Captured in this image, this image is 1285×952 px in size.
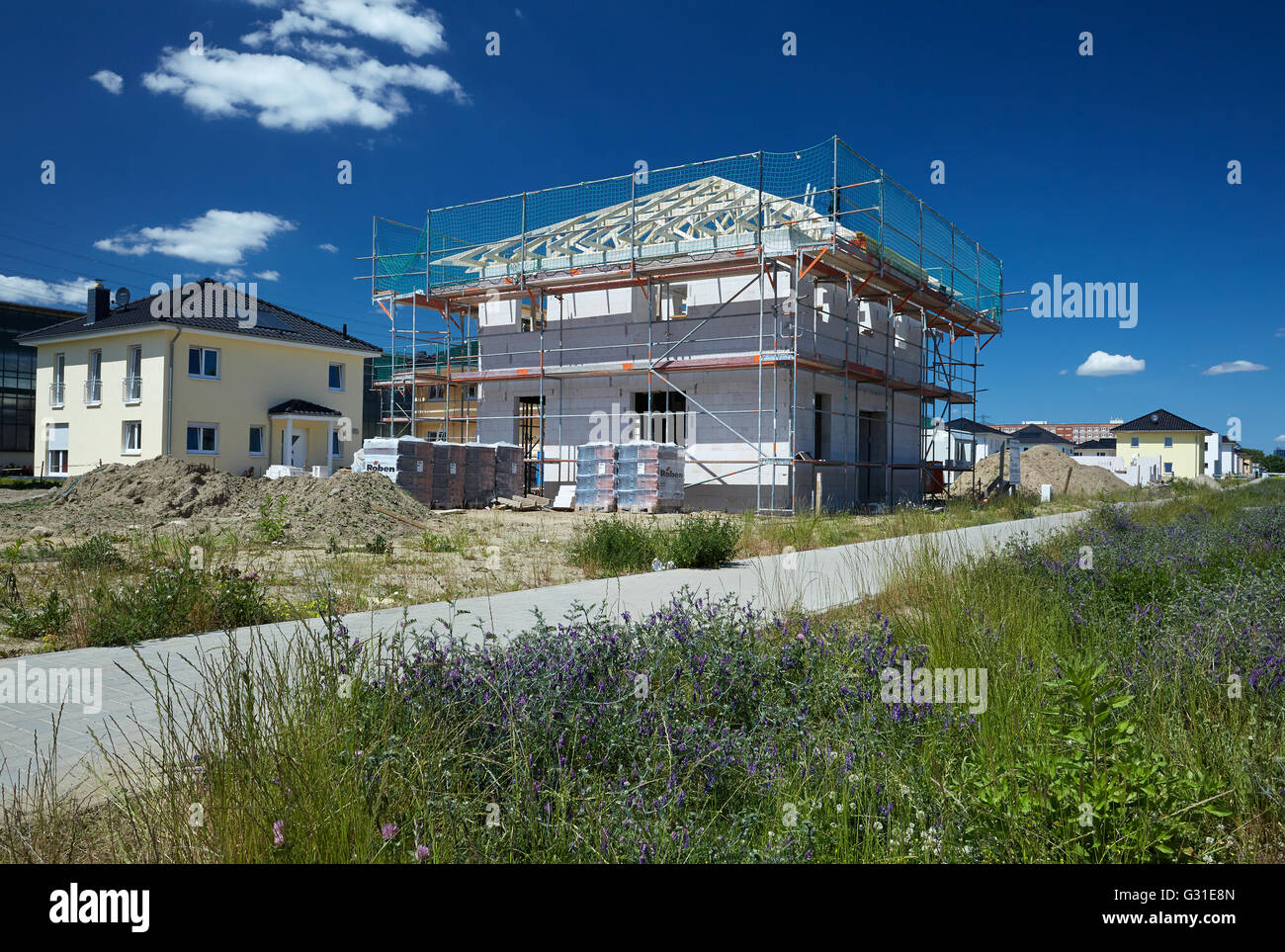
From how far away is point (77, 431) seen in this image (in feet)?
102

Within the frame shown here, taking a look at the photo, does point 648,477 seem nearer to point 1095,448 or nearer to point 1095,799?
point 1095,799

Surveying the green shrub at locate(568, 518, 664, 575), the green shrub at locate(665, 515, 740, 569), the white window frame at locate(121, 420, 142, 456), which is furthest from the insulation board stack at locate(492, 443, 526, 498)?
the white window frame at locate(121, 420, 142, 456)

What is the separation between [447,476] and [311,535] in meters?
8.67

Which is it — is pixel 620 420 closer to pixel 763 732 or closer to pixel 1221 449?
pixel 763 732

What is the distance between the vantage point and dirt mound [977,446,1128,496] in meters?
37.7

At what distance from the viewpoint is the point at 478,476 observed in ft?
74.3

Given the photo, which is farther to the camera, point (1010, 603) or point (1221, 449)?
point (1221, 449)

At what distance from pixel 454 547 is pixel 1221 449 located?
9739 centimetres

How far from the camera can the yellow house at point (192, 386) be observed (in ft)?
94.2

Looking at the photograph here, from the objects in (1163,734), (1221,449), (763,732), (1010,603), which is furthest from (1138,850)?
(1221,449)

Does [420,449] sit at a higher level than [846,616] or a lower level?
higher

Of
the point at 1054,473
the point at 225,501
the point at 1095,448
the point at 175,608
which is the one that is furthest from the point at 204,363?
the point at 1095,448

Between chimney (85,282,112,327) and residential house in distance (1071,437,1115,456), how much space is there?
246 ft
